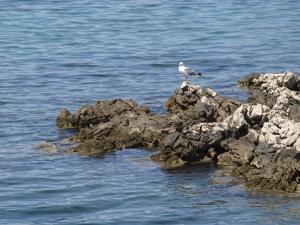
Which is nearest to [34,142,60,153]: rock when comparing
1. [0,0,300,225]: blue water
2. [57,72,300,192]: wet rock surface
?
[0,0,300,225]: blue water

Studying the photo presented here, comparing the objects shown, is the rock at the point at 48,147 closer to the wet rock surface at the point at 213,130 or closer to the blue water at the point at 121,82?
the blue water at the point at 121,82

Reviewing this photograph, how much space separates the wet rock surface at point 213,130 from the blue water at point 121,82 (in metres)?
0.48

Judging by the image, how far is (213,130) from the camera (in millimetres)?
25766

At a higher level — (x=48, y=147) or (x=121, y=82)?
(x=121, y=82)

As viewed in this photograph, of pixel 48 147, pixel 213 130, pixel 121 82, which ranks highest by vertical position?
pixel 121 82

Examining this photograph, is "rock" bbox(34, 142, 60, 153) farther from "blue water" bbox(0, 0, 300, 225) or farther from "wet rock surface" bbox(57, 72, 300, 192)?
"wet rock surface" bbox(57, 72, 300, 192)

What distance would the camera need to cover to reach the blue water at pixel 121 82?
2308cm

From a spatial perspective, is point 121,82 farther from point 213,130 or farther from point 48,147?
point 213,130

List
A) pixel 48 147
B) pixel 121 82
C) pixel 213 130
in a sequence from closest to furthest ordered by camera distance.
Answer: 1. pixel 213 130
2. pixel 48 147
3. pixel 121 82

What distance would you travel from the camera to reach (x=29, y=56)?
Answer: 1759 inches

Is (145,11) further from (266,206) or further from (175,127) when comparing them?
(266,206)

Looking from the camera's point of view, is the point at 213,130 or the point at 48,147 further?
the point at 48,147

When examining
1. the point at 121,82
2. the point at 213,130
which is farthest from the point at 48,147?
the point at 121,82

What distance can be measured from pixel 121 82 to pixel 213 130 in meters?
11.8
